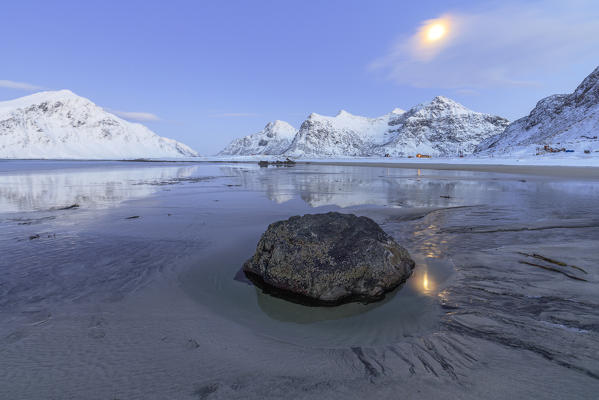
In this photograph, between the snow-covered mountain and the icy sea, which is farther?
the snow-covered mountain

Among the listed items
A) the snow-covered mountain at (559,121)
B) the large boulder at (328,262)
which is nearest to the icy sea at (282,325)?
the large boulder at (328,262)

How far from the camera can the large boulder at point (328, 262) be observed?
405 centimetres

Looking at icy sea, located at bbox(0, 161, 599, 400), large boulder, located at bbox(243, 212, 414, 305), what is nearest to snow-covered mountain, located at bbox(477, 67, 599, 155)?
icy sea, located at bbox(0, 161, 599, 400)

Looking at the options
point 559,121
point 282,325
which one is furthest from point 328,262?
point 559,121

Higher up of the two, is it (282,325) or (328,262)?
(328,262)

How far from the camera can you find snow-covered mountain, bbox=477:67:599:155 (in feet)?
347

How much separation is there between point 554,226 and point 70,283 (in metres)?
→ 10.3

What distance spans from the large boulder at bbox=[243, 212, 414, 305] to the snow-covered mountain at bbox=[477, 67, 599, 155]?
123266mm

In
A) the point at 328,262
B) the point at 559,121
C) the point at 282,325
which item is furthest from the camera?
the point at 559,121

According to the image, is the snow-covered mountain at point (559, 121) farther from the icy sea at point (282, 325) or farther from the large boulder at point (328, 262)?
the large boulder at point (328, 262)

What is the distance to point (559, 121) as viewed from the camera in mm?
132750

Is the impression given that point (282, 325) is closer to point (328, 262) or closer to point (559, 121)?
point (328, 262)

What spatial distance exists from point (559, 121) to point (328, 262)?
179 meters

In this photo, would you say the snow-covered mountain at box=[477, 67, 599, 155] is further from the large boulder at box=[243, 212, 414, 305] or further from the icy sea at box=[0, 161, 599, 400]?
the large boulder at box=[243, 212, 414, 305]
